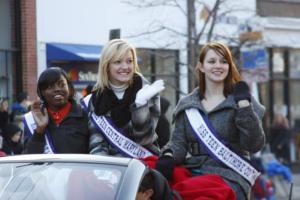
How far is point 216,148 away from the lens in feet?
20.4

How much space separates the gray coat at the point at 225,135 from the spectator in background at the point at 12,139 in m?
7.89

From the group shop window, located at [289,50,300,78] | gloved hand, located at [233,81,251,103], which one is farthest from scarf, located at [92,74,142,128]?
shop window, located at [289,50,300,78]

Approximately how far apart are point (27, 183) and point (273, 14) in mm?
23277

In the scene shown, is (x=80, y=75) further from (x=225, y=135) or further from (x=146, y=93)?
(x=225, y=135)

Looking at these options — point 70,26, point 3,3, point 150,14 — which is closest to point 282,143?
point 150,14

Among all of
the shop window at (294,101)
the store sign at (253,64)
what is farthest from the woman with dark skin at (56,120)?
the shop window at (294,101)

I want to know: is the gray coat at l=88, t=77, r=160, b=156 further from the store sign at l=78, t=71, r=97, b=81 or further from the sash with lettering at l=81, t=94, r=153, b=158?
the store sign at l=78, t=71, r=97, b=81

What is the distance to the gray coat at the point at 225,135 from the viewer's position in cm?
605

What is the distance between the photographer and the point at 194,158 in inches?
250

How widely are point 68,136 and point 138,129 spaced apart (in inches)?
24.4

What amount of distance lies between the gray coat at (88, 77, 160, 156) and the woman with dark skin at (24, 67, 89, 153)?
0.37ft

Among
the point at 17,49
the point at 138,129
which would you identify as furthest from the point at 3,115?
the point at 138,129

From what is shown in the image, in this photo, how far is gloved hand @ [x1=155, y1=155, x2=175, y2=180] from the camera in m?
5.97

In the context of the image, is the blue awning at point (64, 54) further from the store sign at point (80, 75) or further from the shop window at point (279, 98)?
the shop window at point (279, 98)
